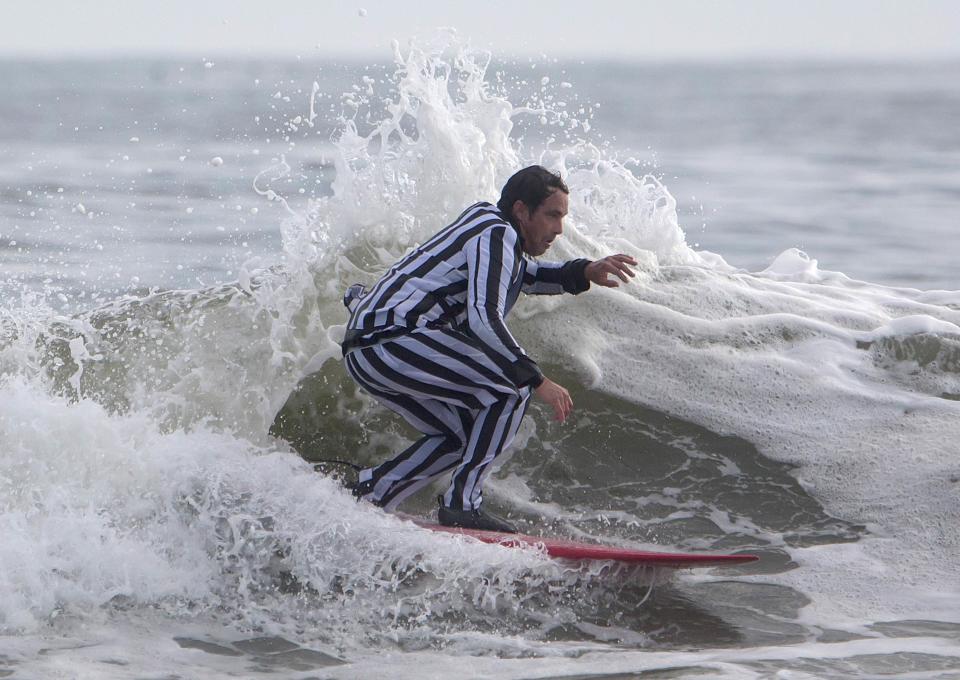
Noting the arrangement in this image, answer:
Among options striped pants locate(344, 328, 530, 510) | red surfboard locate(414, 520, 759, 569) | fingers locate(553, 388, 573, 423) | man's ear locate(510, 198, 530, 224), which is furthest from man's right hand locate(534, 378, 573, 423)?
man's ear locate(510, 198, 530, 224)

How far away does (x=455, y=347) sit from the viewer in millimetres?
A: 4934

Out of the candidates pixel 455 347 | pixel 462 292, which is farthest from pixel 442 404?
pixel 462 292

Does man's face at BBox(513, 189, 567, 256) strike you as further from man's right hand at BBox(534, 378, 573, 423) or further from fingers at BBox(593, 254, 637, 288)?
man's right hand at BBox(534, 378, 573, 423)

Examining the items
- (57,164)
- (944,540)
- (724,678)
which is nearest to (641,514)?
(944,540)

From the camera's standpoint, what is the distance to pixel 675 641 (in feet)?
14.9

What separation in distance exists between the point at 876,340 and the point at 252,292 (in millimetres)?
3560

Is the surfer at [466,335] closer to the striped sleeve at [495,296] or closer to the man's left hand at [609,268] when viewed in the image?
the striped sleeve at [495,296]

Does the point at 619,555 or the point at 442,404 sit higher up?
the point at 442,404

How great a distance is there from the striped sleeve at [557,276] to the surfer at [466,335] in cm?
25

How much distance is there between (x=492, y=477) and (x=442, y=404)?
1.20 meters

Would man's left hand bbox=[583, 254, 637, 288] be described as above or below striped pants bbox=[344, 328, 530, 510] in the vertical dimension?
above

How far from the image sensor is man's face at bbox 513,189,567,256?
4953mm

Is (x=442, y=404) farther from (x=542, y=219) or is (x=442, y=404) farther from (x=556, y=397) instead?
(x=542, y=219)

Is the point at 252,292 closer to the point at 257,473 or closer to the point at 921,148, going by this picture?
the point at 257,473
